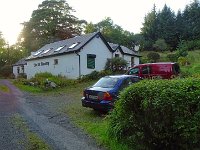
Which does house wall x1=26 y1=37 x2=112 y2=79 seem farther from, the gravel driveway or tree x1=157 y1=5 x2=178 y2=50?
tree x1=157 y1=5 x2=178 y2=50

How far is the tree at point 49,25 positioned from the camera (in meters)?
68.3

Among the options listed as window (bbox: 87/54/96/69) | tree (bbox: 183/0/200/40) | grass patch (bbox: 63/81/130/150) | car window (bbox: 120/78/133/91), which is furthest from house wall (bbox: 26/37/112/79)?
tree (bbox: 183/0/200/40)

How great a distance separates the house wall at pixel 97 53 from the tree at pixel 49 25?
102ft

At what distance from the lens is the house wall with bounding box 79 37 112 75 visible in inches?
1369

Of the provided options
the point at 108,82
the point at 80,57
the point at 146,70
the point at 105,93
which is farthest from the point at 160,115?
the point at 80,57

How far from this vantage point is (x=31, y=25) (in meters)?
69.4

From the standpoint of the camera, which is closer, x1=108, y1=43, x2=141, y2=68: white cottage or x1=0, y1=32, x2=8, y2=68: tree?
x1=108, y1=43, x2=141, y2=68: white cottage

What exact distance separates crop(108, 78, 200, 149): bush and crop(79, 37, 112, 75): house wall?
26.4 m

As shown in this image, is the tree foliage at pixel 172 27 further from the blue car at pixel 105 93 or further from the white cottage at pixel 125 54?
the blue car at pixel 105 93

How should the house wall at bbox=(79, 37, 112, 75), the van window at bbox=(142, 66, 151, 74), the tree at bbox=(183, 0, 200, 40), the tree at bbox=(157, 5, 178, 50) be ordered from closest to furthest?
the van window at bbox=(142, 66, 151, 74) < the house wall at bbox=(79, 37, 112, 75) < the tree at bbox=(183, 0, 200, 40) < the tree at bbox=(157, 5, 178, 50)

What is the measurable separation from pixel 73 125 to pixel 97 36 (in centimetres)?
2498

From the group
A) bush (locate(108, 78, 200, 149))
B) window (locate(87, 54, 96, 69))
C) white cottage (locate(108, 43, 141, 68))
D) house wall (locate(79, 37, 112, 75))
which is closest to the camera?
bush (locate(108, 78, 200, 149))

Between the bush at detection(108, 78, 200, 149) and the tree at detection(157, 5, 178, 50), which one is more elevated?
the tree at detection(157, 5, 178, 50)

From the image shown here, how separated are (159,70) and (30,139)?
16.3 meters
